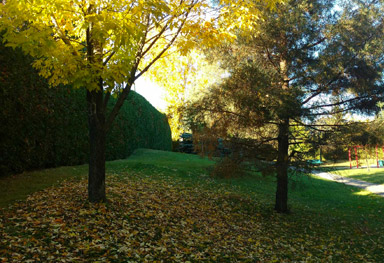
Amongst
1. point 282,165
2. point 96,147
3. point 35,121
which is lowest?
point 282,165

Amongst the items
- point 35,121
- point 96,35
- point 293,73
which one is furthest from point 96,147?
point 293,73

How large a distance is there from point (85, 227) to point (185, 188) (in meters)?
4.38

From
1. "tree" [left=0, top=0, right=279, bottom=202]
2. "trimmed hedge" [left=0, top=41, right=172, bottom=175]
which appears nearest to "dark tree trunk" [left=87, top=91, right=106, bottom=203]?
"tree" [left=0, top=0, right=279, bottom=202]

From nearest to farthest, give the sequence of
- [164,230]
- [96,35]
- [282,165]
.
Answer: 1. [96,35]
2. [164,230]
3. [282,165]

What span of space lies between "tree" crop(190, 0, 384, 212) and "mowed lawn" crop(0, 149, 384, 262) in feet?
4.84

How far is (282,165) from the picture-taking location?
7598 mm

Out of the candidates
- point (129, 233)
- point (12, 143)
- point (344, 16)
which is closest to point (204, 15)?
point (344, 16)

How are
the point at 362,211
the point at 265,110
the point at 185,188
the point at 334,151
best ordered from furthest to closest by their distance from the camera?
1. the point at 362,211
2. the point at 185,188
3. the point at 334,151
4. the point at 265,110

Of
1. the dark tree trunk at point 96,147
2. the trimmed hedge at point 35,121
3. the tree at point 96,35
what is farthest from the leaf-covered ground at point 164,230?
the trimmed hedge at point 35,121

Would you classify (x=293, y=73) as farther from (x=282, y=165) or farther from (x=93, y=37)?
(x=93, y=37)

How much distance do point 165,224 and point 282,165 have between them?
3344mm

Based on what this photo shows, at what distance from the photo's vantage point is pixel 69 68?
193 inches

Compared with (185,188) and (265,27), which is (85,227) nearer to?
(185,188)

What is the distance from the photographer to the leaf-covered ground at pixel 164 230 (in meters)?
4.25
